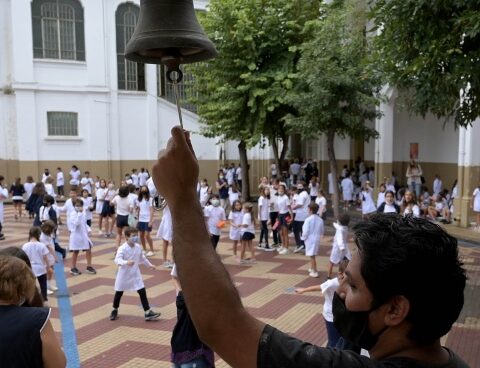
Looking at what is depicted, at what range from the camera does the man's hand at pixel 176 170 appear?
1585 millimetres

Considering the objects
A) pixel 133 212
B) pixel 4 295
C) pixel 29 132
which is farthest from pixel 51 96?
pixel 4 295

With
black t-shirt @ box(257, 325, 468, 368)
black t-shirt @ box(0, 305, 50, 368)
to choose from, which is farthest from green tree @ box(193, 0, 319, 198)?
black t-shirt @ box(257, 325, 468, 368)

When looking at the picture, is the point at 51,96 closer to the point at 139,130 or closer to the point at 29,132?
the point at 29,132

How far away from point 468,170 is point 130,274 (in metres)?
11.9

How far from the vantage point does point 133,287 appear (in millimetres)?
8188

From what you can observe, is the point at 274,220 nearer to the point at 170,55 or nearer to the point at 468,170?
the point at 468,170

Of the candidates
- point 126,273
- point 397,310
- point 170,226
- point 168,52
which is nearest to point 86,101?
point 170,226

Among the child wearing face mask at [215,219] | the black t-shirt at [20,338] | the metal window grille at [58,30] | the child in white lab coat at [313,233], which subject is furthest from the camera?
the metal window grille at [58,30]

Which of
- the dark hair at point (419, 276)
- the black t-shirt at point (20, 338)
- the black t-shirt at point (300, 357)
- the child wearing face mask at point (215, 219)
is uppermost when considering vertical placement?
the dark hair at point (419, 276)

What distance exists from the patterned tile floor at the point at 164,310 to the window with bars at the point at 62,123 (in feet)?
49.9

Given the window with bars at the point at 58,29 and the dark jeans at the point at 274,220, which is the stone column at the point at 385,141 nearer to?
the dark jeans at the point at 274,220

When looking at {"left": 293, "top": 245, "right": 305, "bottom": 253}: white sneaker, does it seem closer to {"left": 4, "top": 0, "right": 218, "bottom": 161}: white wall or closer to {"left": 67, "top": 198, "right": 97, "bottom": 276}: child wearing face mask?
{"left": 67, "top": 198, "right": 97, "bottom": 276}: child wearing face mask

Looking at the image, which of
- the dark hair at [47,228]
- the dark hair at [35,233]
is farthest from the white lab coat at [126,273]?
the dark hair at [47,228]

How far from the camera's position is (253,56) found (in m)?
17.5
